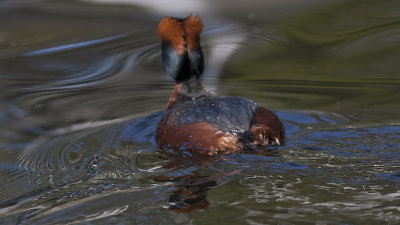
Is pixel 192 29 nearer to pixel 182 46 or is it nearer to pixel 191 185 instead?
pixel 182 46

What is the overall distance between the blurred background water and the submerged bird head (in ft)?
2.26

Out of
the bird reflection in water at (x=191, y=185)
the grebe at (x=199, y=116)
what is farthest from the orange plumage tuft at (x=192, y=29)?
the bird reflection in water at (x=191, y=185)

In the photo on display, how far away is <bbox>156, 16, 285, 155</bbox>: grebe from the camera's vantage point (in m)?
5.60

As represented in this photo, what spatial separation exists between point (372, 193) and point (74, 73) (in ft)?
18.4

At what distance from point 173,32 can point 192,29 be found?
212 millimetres

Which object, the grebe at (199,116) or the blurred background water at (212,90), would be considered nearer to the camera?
the blurred background water at (212,90)

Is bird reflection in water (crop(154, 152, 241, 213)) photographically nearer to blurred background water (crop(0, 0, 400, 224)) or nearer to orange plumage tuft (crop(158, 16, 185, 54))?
blurred background water (crop(0, 0, 400, 224))

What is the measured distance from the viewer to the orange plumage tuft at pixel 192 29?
651cm

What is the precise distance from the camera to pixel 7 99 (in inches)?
316

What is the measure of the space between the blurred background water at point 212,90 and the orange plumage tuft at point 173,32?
3.10 feet

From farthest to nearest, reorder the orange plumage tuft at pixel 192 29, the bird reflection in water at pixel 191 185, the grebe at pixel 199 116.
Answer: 1. the orange plumage tuft at pixel 192 29
2. the grebe at pixel 199 116
3. the bird reflection in water at pixel 191 185

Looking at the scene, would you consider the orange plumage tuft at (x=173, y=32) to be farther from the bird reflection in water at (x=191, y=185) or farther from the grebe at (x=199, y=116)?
the bird reflection in water at (x=191, y=185)

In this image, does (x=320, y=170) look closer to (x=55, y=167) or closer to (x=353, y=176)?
(x=353, y=176)

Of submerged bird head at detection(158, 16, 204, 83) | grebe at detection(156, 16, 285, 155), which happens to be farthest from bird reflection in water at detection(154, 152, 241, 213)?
submerged bird head at detection(158, 16, 204, 83)
